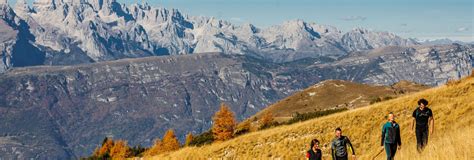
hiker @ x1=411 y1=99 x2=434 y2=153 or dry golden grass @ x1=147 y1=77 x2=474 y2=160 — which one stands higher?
hiker @ x1=411 y1=99 x2=434 y2=153

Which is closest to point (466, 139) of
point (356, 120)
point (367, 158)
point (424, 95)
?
point (367, 158)

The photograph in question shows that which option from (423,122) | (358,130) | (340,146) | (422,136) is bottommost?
(358,130)

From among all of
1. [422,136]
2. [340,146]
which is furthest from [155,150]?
[340,146]

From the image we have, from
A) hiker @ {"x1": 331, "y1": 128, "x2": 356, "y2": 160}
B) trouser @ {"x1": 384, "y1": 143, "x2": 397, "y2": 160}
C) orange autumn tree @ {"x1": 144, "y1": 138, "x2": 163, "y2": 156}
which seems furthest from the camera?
orange autumn tree @ {"x1": 144, "y1": 138, "x2": 163, "y2": 156}

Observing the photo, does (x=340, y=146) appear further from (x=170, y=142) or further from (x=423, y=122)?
(x=170, y=142)

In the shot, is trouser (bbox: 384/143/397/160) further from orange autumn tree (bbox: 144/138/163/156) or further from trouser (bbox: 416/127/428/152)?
orange autumn tree (bbox: 144/138/163/156)

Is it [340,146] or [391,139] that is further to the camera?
[391,139]

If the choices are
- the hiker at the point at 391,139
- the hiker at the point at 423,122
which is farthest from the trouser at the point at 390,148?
the hiker at the point at 423,122

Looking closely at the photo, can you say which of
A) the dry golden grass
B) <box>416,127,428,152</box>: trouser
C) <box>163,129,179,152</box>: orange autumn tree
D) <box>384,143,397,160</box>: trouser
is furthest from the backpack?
<box>163,129,179,152</box>: orange autumn tree

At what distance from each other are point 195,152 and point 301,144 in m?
12.3

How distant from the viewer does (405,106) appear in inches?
1873

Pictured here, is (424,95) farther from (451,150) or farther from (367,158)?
(451,150)

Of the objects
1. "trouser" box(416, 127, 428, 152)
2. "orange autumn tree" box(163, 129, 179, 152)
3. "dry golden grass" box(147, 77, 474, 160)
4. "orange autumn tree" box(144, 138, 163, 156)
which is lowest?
"orange autumn tree" box(163, 129, 179, 152)

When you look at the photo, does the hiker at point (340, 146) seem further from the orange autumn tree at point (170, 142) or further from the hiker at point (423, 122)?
the orange autumn tree at point (170, 142)
